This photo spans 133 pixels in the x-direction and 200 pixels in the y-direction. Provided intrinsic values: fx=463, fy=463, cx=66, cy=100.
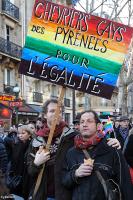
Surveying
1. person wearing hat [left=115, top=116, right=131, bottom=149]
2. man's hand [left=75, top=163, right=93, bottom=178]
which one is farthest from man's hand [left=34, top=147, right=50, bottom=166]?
person wearing hat [left=115, top=116, right=131, bottom=149]

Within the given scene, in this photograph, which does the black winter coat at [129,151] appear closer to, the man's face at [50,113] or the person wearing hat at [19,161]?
the man's face at [50,113]

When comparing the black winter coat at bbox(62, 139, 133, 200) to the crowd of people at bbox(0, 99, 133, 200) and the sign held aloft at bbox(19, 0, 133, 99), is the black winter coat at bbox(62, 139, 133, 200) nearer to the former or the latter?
the crowd of people at bbox(0, 99, 133, 200)

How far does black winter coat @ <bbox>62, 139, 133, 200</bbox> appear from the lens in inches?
159

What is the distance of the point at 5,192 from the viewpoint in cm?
296

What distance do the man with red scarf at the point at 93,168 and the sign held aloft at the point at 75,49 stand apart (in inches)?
32.9

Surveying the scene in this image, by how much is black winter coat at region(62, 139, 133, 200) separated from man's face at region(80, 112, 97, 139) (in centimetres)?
14

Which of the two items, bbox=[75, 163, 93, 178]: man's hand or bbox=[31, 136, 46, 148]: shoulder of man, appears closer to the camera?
bbox=[75, 163, 93, 178]: man's hand

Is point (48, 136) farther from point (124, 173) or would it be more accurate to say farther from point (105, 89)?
point (124, 173)

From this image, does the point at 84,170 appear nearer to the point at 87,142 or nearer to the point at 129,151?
the point at 87,142

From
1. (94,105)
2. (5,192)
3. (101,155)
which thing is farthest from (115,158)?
(94,105)

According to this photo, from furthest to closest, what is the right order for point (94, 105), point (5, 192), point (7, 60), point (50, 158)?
point (94, 105), point (7, 60), point (50, 158), point (5, 192)

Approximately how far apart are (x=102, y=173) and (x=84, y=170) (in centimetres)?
16

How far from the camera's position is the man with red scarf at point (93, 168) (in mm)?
4043

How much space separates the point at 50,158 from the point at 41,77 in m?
0.92
